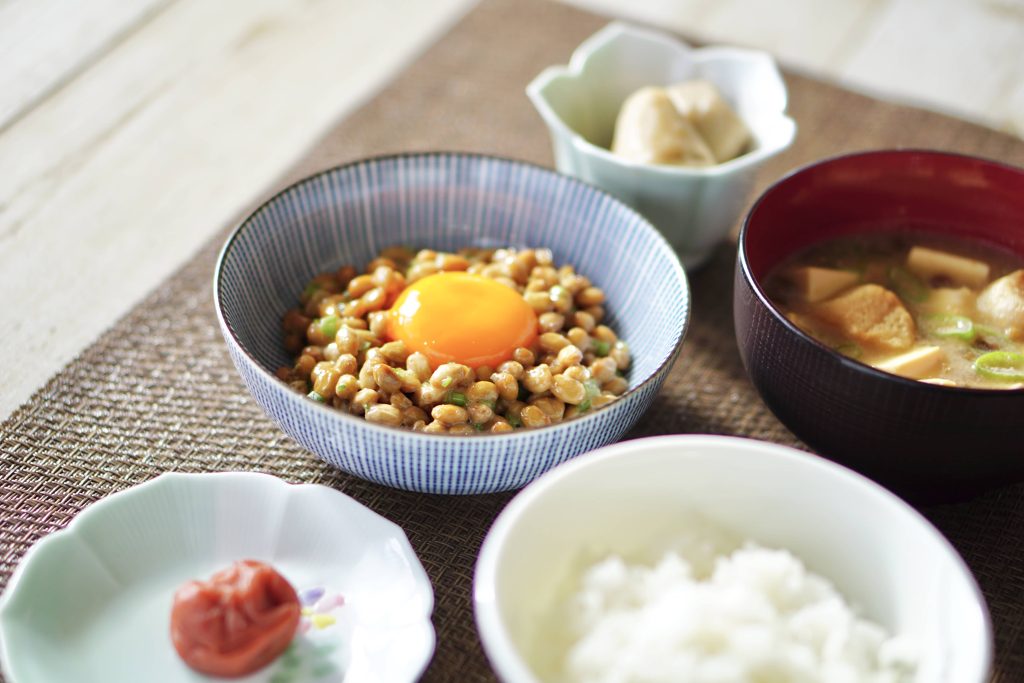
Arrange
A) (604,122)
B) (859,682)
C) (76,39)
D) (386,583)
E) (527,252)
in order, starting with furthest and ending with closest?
(76,39) < (604,122) < (527,252) < (386,583) < (859,682)

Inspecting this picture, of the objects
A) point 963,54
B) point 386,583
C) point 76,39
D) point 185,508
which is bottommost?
point 963,54

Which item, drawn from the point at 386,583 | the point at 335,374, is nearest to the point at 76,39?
the point at 335,374

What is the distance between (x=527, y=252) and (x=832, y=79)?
147 centimetres

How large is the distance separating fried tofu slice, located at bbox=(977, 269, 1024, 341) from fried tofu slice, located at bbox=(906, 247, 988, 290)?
0.05 meters

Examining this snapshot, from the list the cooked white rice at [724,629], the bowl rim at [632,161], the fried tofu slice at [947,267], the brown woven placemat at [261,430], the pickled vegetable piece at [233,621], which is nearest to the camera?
the cooked white rice at [724,629]

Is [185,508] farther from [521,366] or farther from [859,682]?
[859,682]

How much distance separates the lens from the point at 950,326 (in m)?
1.90

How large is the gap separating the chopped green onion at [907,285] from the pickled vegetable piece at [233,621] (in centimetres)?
130

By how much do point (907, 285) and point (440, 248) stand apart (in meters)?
0.97

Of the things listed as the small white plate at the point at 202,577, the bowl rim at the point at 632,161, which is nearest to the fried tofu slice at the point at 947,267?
the bowl rim at the point at 632,161

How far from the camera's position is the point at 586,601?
136 cm

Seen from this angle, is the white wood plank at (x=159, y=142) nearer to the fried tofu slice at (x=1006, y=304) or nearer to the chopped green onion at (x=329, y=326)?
the chopped green onion at (x=329, y=326)

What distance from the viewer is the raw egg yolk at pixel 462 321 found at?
184 centimetres

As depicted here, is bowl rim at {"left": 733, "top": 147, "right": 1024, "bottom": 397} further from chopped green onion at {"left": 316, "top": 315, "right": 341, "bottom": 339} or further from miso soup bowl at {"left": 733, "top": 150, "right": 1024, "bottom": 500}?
chopped green onion at {"left": 316, "top": 315, "right": 341, "bottom": 339}
